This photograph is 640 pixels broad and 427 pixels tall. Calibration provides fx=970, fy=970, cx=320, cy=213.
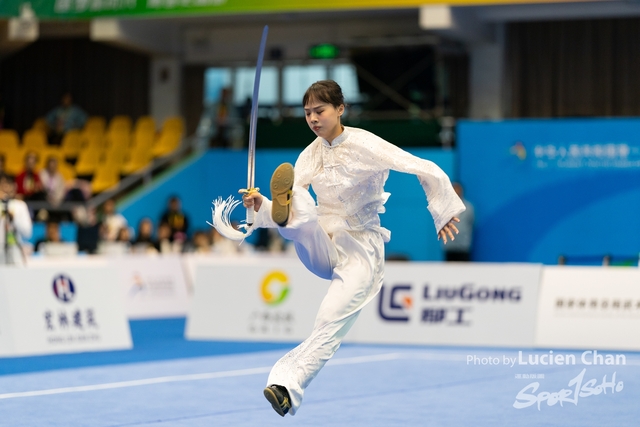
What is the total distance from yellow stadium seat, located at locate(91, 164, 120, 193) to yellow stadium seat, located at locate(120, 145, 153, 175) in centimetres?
17

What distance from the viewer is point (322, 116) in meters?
5.55

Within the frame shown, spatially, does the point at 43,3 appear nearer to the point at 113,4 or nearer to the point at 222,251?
the point at 113,4

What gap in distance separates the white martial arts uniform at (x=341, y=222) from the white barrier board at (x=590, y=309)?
527 cm

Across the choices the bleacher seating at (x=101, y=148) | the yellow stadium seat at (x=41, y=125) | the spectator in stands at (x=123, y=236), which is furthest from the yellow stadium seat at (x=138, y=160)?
the spectator in stands at (x=123, y=236)

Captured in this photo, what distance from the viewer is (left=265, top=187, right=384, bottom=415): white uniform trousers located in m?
5.33

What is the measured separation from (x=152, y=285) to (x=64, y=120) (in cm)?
770

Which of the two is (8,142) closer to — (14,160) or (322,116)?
(14,160)

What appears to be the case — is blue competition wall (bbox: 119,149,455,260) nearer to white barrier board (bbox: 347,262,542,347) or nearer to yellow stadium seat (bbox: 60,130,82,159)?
yellow stadium seat (bbox: 60,130,82,159)

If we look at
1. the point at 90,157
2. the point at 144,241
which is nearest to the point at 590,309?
the point at 144,241

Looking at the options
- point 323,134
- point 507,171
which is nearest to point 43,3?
point 507,171

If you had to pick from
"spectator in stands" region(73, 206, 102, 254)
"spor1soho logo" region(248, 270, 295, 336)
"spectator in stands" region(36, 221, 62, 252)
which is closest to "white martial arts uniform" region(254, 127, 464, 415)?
"spor1soho logo" region(248, 270, 295, 336)

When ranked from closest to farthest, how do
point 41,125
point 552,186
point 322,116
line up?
point 322,116 < point 552,186 < point 41,125

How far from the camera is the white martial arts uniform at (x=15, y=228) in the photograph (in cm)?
1115

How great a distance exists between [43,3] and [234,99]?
4824mm
